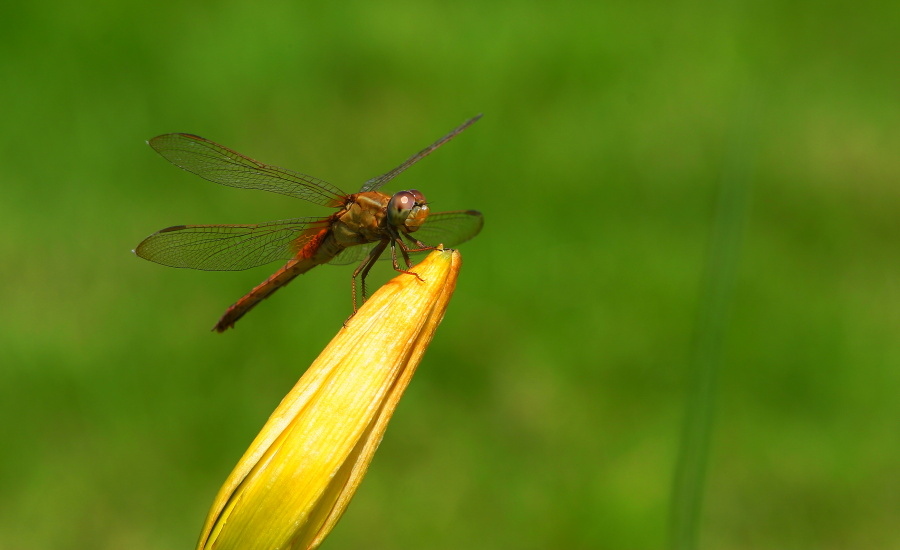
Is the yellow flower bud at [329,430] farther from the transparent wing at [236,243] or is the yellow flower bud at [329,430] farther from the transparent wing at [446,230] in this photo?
the transparent wing at [446,230]

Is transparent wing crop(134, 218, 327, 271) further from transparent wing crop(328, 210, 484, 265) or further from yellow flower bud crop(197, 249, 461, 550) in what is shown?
yellow flower bud crop(197, 249, 461, 550)

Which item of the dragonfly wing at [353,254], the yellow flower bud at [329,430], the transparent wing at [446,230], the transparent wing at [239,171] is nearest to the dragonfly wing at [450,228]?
the transparent wing at [446,230]

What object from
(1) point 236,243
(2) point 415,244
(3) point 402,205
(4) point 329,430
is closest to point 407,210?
(3) point 402,205

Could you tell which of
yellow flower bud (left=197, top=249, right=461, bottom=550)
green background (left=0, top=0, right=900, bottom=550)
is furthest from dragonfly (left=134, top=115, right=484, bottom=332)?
green background (left=0, top=0, right=900, bottom=550)

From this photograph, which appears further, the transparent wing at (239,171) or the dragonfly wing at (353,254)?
the dragonfly wing at (353,254)

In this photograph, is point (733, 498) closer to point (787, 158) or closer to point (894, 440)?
point (894, 440)

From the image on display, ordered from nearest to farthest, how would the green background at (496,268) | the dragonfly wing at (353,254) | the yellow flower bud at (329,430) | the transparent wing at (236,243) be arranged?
the yellow flower bud at (329,430) < the transparent wing at (236,243) < the dragonfly wing at (353,254) < the green background at (496,268)

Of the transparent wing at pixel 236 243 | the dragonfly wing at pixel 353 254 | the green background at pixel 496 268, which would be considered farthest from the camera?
the green background at pixel 496 268
